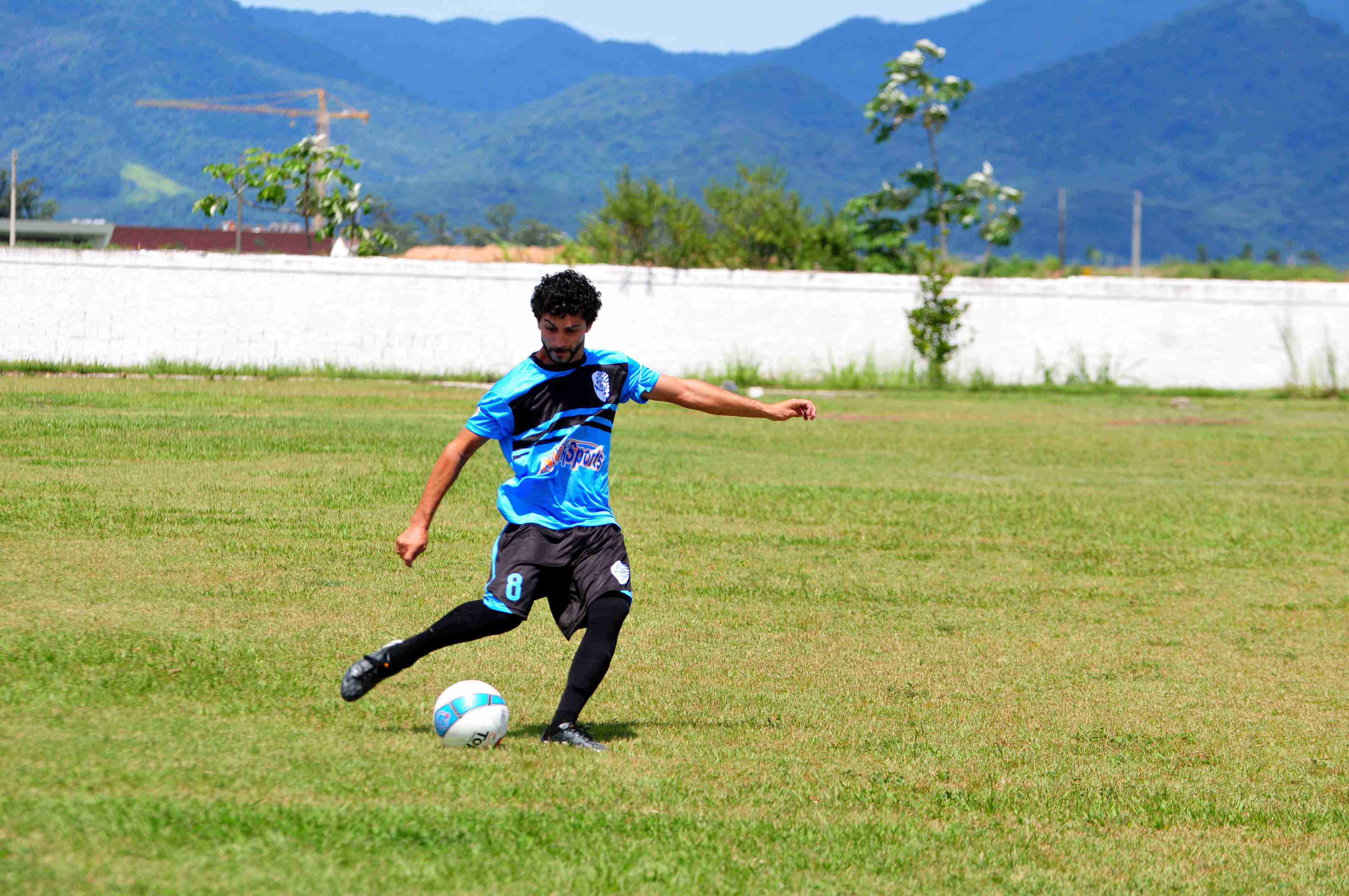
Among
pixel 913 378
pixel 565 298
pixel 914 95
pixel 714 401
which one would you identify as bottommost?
pixel 714 401

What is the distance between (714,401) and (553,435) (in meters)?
0.71

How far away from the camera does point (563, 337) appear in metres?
5.59

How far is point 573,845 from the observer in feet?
14.7

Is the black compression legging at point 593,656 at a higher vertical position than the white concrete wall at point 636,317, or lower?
lower

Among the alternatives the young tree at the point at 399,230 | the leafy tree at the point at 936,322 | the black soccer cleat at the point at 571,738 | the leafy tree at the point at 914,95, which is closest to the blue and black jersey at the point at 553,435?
the black soccer cleat at the point at 571,738

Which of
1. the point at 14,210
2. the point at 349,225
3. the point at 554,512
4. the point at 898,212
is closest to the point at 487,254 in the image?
the point at 898,212

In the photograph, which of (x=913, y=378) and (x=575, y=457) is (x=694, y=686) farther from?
(x=913, y=378)

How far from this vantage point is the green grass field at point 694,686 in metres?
4.45

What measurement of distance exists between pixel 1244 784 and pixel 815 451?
11722 mm

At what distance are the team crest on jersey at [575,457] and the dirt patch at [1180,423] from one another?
17.7 m

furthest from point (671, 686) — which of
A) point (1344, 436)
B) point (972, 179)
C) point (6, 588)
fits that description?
point (972, 179)

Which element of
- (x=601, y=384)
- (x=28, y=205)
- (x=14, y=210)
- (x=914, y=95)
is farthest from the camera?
(x=28, y=205)

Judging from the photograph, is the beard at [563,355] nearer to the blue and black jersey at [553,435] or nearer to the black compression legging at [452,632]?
the blue and black jersey at [553,435]

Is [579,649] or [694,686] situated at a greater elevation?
[579,649]
